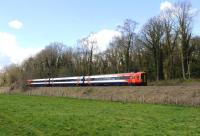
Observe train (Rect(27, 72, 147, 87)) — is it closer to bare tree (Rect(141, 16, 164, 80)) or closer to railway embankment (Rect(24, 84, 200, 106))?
railway embankment (Rect(24, 84, 200, 106))

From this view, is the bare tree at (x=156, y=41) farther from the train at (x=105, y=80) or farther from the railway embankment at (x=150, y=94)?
the railway embankment at (x=150, y=94)

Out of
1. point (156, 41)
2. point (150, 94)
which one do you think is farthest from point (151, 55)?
point (150, 94)

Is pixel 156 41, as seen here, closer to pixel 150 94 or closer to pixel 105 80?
pixel 105 80

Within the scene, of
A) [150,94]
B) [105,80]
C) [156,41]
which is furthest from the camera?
[156,41]

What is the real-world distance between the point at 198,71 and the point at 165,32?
12397 mm

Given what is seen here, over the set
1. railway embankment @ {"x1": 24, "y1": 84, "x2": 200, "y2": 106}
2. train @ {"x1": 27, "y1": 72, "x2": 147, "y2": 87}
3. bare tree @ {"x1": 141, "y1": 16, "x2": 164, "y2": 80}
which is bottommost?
railway embankment @ {"x1": 24, "y1": 84, "x2": 200, "y2": 106}

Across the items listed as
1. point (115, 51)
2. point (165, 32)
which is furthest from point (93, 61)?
point (165, 32)

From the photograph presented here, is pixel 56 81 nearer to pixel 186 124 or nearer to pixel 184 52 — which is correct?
pixel 184 52

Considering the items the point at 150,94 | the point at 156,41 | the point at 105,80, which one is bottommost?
the point at 150,94

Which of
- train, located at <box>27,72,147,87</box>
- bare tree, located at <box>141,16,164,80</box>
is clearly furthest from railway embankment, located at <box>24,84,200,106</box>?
bare tree, located at <box>141,16,164,80</box>

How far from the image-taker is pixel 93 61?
397ft

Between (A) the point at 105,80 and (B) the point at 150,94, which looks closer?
(B) the point at 150,94

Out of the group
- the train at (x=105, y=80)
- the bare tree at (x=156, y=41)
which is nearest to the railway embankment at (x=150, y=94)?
the train at (x=105, y=80)

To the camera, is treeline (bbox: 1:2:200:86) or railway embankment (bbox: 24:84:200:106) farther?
treeline (bbox: 1:2:200:86)
